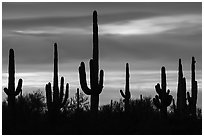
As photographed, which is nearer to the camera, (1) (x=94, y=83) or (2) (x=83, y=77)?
(2) (x=83, y=77)

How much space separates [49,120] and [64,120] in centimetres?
66

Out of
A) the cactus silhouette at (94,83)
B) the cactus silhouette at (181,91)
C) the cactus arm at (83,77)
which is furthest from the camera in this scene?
the cactus silhouette at (181,91)

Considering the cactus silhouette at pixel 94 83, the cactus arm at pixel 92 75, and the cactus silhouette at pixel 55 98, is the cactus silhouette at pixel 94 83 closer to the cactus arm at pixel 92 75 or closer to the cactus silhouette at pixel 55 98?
the cactus arm at pixel 92 75

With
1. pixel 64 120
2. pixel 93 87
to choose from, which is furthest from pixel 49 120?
pixel 93 87

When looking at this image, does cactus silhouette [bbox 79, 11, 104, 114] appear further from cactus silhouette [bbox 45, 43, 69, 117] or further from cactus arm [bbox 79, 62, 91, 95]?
cactus silhouette [bbox 45, 43, 69, 117]

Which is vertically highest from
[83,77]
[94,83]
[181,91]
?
[83,77]

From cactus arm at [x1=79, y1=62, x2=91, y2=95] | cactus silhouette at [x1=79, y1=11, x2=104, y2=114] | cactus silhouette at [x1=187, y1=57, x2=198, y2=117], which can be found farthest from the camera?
cactus silhouette at [x1=187, y1=57, x2=198, y2=117]

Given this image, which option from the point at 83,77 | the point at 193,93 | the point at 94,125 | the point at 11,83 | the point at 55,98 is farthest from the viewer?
the point at 193,93

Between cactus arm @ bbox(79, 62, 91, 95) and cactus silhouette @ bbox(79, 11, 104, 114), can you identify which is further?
cactus silhouette @ bbox(79, 11, 104, 114)

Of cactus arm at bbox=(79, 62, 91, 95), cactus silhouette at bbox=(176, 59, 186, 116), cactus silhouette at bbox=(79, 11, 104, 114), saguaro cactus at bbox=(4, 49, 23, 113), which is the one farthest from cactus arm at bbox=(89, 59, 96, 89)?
cactus silhouette at bbox=(176, 59, 186, 116)

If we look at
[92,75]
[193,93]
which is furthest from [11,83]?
[193,93]

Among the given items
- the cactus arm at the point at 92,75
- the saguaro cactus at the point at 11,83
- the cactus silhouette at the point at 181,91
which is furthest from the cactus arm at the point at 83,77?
the cactus silhouette at the point at 181,91

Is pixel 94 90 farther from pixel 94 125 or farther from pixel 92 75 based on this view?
pixel 94 125

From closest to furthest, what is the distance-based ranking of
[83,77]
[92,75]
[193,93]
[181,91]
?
[83,77]
[92,75]
[181,91]
[193,93]
